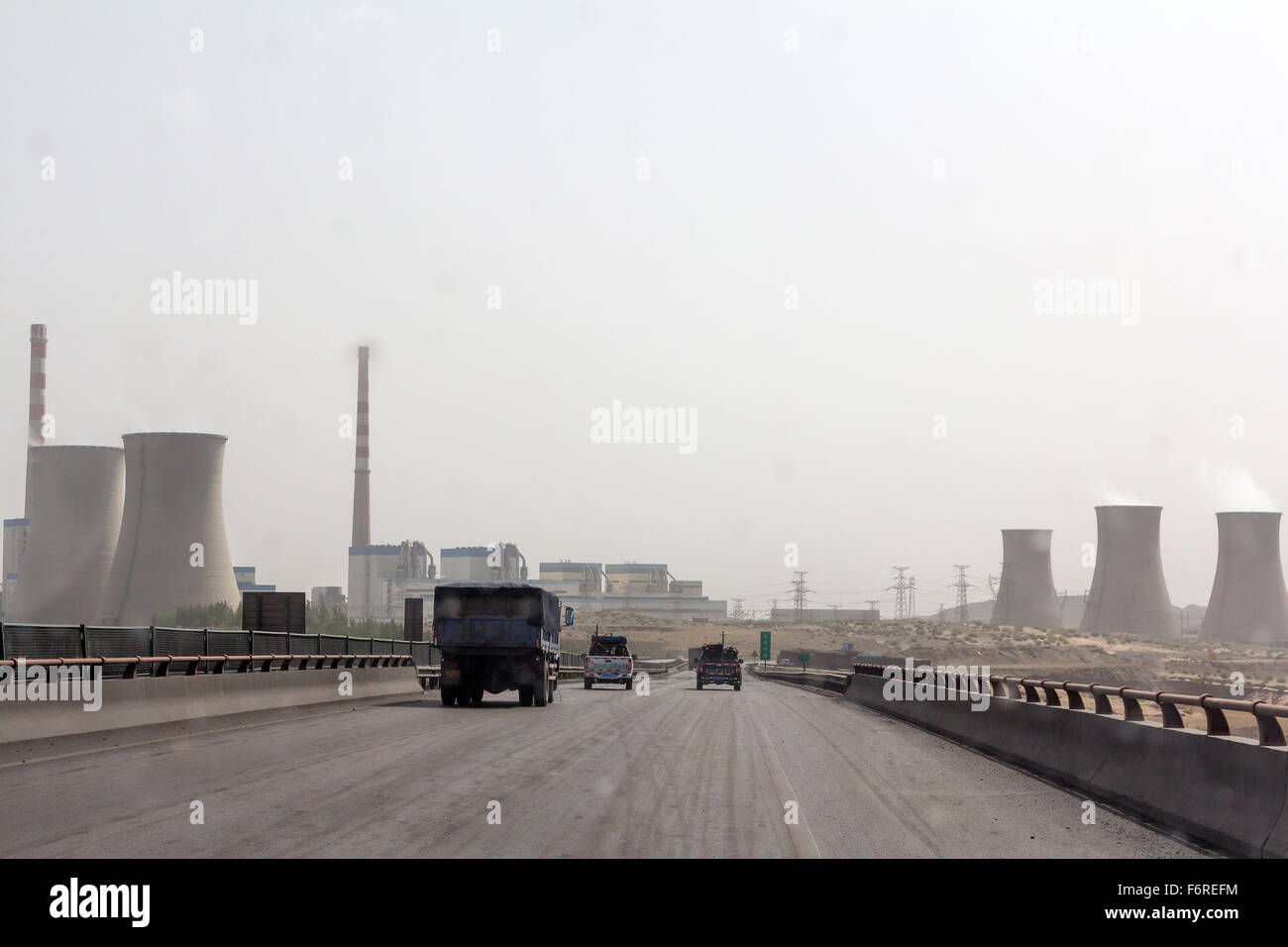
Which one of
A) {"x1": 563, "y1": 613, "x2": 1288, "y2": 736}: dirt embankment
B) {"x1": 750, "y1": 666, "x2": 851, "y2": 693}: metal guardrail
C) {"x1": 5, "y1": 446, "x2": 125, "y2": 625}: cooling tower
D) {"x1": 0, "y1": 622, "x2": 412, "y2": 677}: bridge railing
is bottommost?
{"x1": 563, "y1": 613, "x2": 1288, "y2": 736}: dirt embankment

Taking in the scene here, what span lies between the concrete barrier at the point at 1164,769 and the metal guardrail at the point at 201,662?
13968 millimetres

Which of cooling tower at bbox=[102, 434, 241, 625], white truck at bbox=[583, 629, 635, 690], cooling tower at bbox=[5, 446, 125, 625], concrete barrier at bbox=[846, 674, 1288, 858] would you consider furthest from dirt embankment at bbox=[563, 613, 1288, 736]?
cooling tower at bbox=[5, 446, 125, 625]

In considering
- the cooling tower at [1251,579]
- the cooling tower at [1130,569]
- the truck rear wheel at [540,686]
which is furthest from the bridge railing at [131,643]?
the cooling tower at [1251,579]

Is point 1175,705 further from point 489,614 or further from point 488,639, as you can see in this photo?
point 489,614

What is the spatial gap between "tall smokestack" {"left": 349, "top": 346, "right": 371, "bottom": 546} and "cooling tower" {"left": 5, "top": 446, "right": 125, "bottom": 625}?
154 feet

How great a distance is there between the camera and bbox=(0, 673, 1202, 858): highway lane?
9.51 meters

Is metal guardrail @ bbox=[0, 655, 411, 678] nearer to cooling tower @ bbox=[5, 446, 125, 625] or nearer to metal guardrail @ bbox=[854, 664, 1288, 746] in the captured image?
metal guardrail @ bbox=[854, 664, 1288, 746]

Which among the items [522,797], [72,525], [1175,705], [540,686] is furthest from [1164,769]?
[72,525]

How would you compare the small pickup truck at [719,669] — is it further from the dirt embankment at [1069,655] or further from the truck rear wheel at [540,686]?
the truck rear wheel at [540,686]

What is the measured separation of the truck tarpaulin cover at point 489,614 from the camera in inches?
1228
